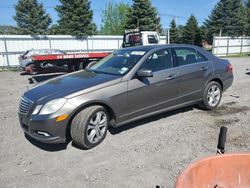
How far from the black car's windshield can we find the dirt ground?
116 cm

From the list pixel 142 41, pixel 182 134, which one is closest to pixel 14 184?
pixel 182 134

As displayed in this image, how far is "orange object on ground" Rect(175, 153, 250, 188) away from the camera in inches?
68.7

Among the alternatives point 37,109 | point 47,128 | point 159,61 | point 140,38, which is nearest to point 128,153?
point 47,128

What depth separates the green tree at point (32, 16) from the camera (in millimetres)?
32438

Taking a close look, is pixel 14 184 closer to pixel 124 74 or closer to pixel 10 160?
pixel 10 160

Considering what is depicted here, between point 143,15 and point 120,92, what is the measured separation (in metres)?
28.7

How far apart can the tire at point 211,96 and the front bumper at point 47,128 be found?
11.0 ft

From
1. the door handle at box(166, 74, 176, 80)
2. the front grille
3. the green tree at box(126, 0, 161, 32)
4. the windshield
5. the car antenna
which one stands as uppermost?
the green tree at box(126, 0, 161, 32)

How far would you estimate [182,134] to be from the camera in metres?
4.54

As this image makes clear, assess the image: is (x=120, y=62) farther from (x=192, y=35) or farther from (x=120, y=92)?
(x=192, y=35)

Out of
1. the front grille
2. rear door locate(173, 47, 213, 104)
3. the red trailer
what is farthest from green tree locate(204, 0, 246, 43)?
the front grille

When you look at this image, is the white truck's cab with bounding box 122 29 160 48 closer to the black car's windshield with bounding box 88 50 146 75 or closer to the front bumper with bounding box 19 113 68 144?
the black car's windshield with bounding box 88 50 146 75

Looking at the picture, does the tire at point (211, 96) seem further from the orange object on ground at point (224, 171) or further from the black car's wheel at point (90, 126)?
the orange object on ground at point (224, 171)

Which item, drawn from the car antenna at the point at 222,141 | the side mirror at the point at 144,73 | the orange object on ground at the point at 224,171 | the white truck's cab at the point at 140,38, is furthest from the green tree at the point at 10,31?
the orange object on ground at the point at 224,171
